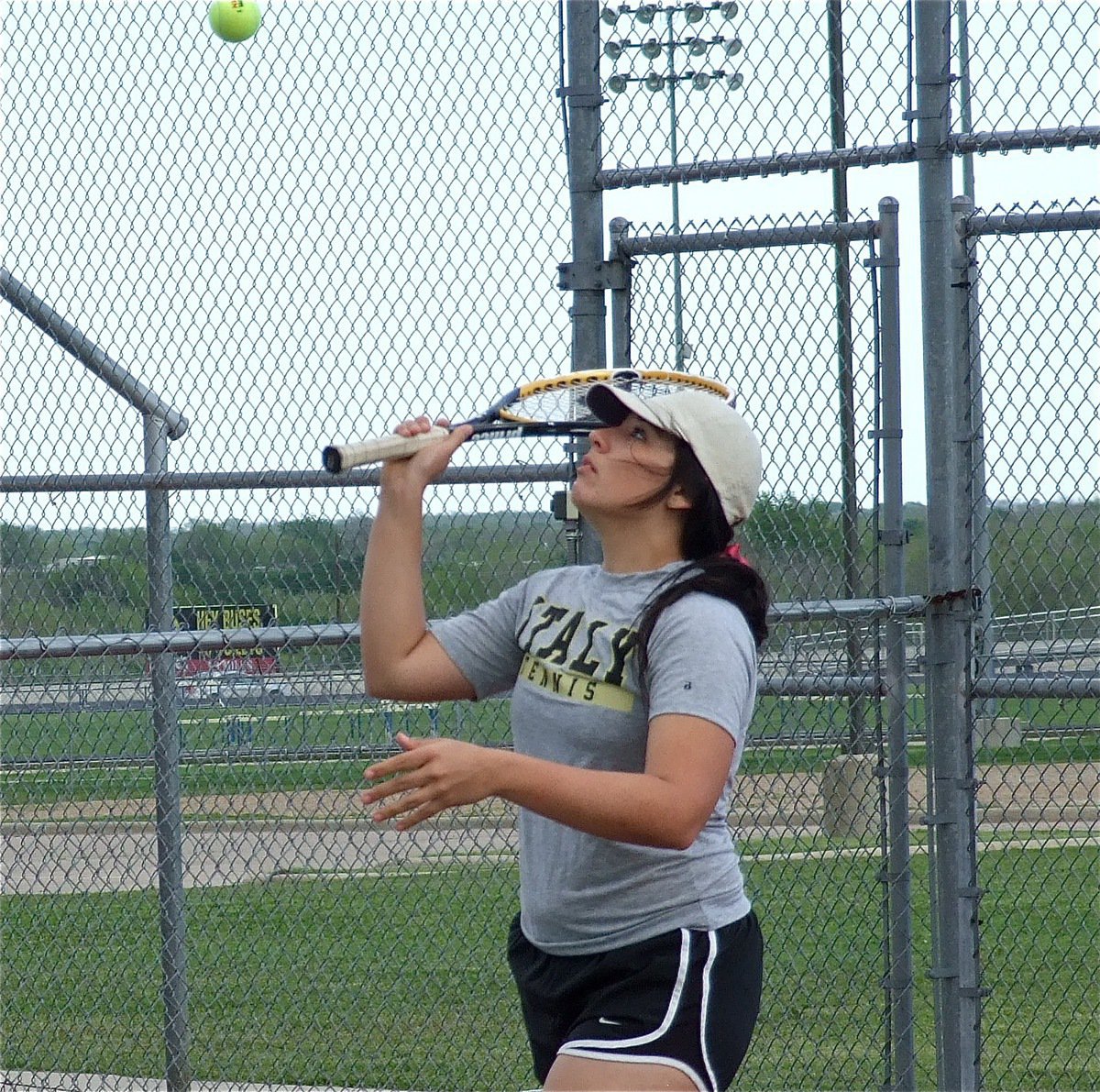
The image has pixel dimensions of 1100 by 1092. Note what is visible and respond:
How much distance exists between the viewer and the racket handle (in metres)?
2.43

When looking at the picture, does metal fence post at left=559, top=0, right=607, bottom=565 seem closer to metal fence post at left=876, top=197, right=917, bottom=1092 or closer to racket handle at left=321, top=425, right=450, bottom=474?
metal fence post at left=876, top=197, right=917, bottom=1092

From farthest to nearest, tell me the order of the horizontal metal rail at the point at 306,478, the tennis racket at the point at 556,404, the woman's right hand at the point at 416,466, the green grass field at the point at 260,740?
the green grass field at the point at 260,740, the horizontal metal rail at the point at 306,478, the tennis racket at the point at 556,404, the woman's right hand at the point at 416,466

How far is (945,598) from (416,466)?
5.90 ft

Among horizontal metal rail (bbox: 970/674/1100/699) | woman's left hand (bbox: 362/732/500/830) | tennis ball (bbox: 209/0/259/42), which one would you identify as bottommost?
horizontal metal rail (bbox: 970/674/1100/699)

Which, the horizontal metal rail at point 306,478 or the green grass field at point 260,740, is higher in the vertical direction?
the horizontal metal rail at point 306,478

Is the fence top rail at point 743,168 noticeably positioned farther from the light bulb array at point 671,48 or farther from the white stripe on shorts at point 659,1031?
the white stripe on shorts at point 659,1031

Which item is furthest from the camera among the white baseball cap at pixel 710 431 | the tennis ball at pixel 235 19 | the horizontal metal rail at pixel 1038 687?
the tennis ball at pixel 235 19

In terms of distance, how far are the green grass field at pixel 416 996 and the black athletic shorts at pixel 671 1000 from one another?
6.43 ft

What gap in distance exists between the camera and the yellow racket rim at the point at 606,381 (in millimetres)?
2855

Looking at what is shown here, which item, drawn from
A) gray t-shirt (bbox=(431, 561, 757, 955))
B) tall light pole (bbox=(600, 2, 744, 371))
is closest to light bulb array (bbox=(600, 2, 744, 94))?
tall light pole (bbox=(600, 2, 744, 371))

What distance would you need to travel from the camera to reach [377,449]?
99.5 inches

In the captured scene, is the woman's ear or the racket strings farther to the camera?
the racket strings

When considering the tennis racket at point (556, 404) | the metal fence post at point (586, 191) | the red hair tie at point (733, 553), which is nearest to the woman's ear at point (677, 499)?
the red hair tie at point (733, 553)

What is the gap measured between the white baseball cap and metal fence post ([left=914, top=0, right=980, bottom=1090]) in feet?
5.14
